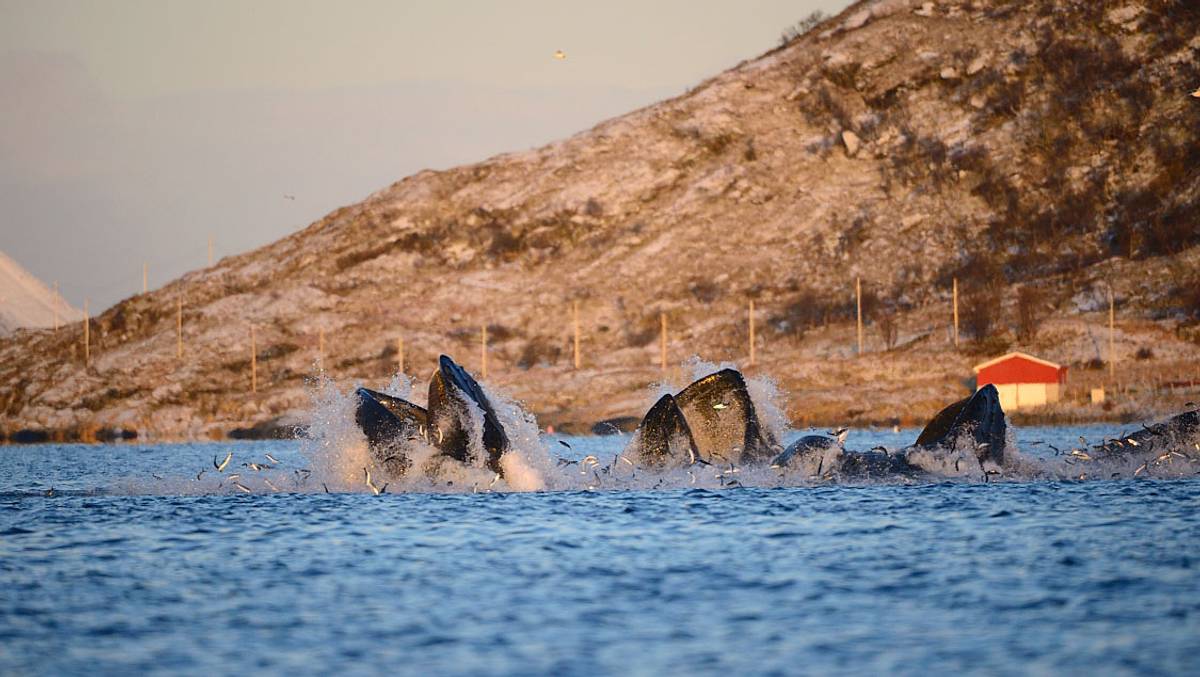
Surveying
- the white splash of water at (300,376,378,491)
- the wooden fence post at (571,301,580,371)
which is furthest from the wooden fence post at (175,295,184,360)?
the white splash of water at (300,376,378,491)

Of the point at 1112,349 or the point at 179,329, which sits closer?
the point at 1112,349

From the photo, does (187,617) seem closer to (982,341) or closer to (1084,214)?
(982,341)

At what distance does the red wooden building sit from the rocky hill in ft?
33.9

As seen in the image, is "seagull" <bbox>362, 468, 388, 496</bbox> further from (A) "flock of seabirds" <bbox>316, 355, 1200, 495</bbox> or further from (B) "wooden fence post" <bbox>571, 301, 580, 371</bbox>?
(B) "wooden fence post" <bbox>571, 301, 580, 371</bbox>

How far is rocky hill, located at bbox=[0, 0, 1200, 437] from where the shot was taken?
12462cm

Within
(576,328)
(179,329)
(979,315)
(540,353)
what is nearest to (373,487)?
(979,315)

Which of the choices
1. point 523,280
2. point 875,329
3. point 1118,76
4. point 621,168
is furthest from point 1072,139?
point 523,280

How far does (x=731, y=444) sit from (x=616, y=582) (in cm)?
1964

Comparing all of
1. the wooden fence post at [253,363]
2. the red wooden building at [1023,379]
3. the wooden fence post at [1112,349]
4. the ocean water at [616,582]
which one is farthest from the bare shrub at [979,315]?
the ocean water at [616,582]

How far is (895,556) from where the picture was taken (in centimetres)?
2130

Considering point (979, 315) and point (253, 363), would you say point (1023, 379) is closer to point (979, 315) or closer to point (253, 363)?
point (979, 315)

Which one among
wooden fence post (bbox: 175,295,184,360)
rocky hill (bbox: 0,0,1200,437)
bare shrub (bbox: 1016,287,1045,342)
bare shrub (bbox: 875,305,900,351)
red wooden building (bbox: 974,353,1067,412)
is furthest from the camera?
wooden fence post (bbox: 175,295,184,360)

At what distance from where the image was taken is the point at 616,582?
19.1 m

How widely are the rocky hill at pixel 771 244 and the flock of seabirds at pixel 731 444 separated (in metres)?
71.2
